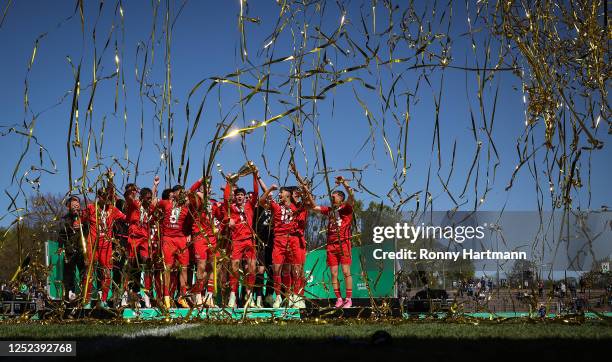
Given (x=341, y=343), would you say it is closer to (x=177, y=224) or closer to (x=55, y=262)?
(x=177, y=224)

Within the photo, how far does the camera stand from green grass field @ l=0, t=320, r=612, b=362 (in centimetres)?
286

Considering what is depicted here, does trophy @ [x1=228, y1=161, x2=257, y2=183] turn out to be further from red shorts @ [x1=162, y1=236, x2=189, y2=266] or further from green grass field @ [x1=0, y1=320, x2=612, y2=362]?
red shorts @ [x1=162, y1=236, x2=189, y2=266]

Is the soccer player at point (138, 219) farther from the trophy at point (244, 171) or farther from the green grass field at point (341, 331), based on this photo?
the trophy at point (244, 171)

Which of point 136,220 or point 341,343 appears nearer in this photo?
point 341,343

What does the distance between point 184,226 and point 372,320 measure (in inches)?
163

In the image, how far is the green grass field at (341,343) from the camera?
2.86 m

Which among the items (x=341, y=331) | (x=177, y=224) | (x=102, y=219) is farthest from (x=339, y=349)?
(x=177, y=224)

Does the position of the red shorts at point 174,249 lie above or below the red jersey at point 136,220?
below

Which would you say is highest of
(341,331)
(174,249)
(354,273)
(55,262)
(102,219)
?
(102,219)

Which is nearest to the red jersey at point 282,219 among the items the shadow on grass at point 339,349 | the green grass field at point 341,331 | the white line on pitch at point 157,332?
the green grass field at point 341,331

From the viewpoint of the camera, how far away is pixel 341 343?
131 inches

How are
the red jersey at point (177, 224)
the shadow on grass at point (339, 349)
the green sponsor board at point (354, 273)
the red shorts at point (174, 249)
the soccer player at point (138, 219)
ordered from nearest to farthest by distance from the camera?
the shadow on grass at point (339, 349), the soccer player at point (138, 219), the red shorts at point (174, 249), the red jersey at point (177, 224), the green sponsor board at point (354, 273)

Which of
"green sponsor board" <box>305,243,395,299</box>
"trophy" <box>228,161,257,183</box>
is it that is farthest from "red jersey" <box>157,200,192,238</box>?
"trophy" <box>228,161,257,183</box>

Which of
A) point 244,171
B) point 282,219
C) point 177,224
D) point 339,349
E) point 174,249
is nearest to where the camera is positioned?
point 339,349
